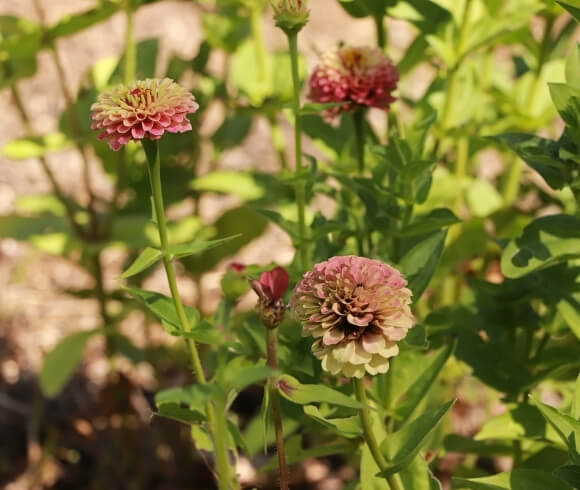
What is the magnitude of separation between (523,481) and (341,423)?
0.19 m

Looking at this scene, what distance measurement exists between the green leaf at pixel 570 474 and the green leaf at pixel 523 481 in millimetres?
76

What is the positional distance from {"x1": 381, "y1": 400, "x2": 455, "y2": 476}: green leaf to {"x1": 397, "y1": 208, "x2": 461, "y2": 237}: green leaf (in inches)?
9.2

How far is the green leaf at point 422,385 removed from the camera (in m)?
1.07

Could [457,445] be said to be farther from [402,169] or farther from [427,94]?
[427,94]

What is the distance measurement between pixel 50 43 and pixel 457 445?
93 centimetres

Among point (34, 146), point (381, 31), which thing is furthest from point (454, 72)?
point (34, 146)

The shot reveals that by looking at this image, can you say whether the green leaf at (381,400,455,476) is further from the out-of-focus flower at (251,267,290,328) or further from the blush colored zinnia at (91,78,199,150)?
the blush colored zinnia at (91,78,199,150)

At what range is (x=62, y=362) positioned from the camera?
1664 mm

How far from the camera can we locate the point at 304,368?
1.02 m

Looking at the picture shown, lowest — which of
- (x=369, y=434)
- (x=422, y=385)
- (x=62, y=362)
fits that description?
(x=62, y=362)

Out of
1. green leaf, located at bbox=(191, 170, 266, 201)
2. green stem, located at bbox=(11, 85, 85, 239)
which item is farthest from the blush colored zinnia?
green stem, located at bbox=(11, 85, 85, 239)

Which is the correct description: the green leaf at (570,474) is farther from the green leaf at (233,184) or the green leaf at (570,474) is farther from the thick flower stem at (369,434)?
the green leaf at (233,184)

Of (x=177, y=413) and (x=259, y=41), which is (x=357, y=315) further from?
(x=259, y=41)

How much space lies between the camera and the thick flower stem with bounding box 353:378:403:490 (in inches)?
33.3
